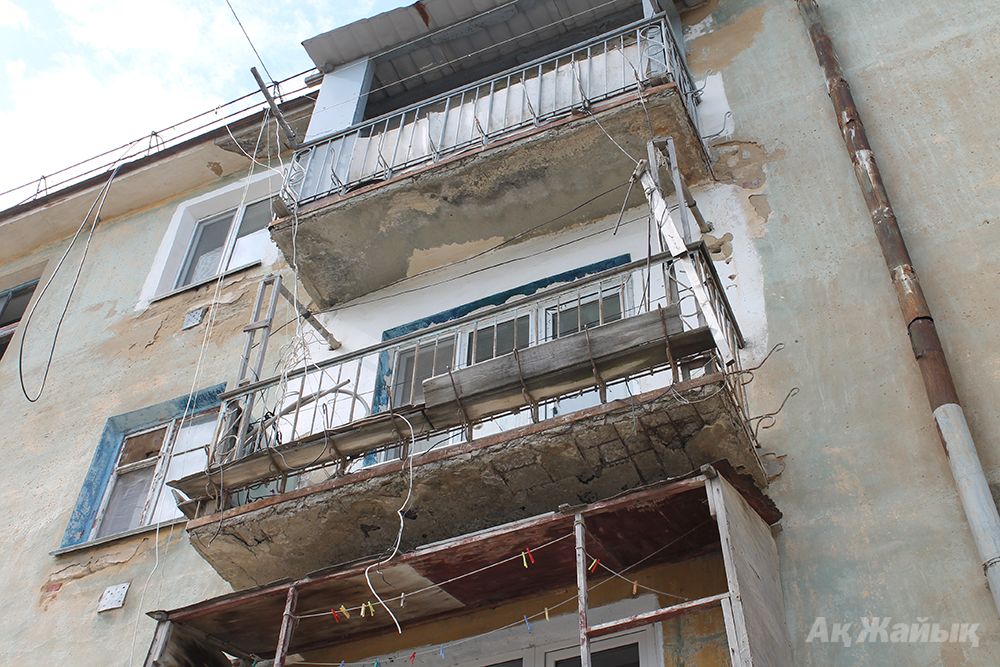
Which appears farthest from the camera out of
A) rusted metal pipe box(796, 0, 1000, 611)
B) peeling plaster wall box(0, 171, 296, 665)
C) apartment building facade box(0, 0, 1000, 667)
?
peeling plaster wall box(0, 171, 296, 665)

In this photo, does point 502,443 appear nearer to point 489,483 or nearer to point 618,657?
point 489,483

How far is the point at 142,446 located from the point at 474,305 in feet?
10.2

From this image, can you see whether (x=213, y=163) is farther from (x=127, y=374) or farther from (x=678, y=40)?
(x=678, y=40)

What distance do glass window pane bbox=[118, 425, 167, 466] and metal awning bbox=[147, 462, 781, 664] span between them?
277cm

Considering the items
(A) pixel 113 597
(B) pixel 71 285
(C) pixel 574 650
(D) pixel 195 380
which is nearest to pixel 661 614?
(C) pixel 574 650

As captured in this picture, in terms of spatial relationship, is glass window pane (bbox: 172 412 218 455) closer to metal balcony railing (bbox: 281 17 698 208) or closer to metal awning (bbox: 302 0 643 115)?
metal balcony railing (bbox: 281 17 698 208)

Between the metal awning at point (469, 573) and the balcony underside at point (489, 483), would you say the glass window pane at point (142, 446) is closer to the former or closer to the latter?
the balcony underside at point (489, 483)

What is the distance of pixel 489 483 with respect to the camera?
6102 millimetres

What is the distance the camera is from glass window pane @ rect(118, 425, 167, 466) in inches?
346

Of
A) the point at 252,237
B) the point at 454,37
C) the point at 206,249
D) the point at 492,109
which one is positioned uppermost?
the point at 454,37

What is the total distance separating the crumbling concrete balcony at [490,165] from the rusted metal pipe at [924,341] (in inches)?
42.3

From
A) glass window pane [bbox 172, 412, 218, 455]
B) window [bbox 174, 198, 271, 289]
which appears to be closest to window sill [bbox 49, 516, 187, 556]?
glass window pane [bbox 172, 412, 218, 455]

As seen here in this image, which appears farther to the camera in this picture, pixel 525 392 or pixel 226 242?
pixel 226 242

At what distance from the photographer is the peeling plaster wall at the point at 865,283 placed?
5.26 metres
